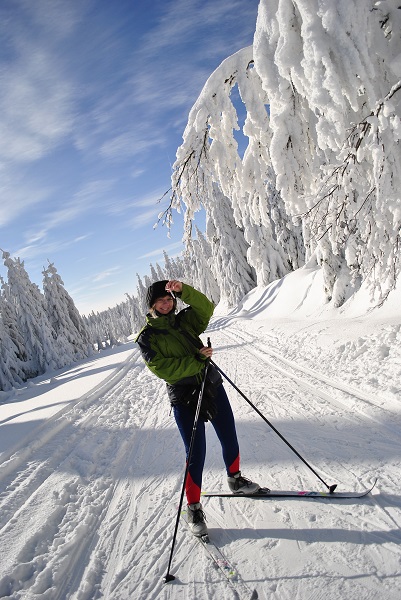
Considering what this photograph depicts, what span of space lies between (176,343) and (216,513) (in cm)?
180

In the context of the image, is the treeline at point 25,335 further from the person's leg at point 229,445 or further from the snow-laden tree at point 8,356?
the person's leg at point 229,445

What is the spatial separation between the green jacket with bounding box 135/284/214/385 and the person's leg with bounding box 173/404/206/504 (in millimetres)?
342

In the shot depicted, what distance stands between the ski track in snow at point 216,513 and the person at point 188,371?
465mm

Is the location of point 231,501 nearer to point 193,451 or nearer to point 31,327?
point 193,451

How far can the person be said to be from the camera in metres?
3.42

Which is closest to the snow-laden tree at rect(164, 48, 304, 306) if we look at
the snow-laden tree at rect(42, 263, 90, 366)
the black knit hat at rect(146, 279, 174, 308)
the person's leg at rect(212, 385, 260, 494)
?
the black knit hat at rect(146, 279, 174, 308)

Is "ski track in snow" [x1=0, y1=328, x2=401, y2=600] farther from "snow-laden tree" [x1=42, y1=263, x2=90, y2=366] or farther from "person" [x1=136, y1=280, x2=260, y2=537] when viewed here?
"snow-laden tree" [x1=42, y1=263, x2=90, y2=366]

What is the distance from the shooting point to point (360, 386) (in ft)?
19.6

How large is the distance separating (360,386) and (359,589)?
410 cm

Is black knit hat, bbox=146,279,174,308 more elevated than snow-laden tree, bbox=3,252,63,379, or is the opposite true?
snow-laden tree, bbox=3,252,63,379

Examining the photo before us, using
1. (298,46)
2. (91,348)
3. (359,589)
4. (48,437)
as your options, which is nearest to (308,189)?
(298,46)

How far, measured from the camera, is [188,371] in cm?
347

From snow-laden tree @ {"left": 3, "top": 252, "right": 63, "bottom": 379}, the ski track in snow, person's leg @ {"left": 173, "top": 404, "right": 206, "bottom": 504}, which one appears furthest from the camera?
snow-laden tree @ {"left": 3, "top": 252, "right": 63, "bottom": 379}

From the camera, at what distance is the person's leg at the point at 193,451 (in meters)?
3.39
